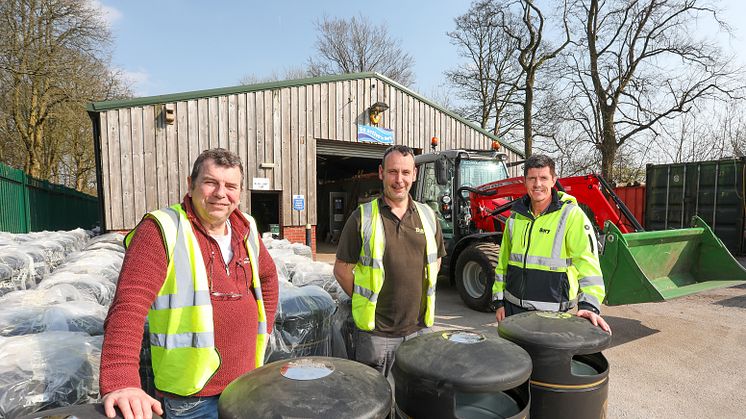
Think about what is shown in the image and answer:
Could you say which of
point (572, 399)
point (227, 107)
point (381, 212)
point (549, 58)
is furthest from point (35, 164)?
point (549, 58)

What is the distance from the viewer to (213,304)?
1630 millimetres

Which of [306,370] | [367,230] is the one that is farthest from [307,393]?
[367,230]

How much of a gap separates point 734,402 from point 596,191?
282cm

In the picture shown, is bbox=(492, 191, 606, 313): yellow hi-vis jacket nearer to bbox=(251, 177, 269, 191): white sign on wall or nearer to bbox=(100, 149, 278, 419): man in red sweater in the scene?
bbox=(100, 149, 278, 419): man in red sweater

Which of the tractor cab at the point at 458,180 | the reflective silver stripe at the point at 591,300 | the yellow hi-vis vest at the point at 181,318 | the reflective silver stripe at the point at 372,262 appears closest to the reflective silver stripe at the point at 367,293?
the reflective silver stripe at the point at 372,262

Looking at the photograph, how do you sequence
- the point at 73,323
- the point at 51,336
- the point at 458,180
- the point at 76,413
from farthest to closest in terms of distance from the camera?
the point at 458,180, the point at 73,323, the point at 51,336, the point at 76,413

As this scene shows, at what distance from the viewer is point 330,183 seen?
818 inches

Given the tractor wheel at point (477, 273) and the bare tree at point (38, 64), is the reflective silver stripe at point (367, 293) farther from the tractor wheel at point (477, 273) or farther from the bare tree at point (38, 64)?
the bare tree at point (38, 64)

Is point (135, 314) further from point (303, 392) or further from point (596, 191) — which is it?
point (596, 191)

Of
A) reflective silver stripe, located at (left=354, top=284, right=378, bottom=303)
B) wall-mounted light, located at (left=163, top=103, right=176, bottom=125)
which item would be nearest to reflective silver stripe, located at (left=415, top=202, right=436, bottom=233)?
reflective silver stripe, located at (left=354, top=284, right=378, bottom=303)

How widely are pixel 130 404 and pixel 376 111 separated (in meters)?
11.4

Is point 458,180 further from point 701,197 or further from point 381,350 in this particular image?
point 701,197

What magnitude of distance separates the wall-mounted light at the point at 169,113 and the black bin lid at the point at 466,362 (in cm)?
953

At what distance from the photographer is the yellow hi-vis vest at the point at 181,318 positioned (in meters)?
1.53
